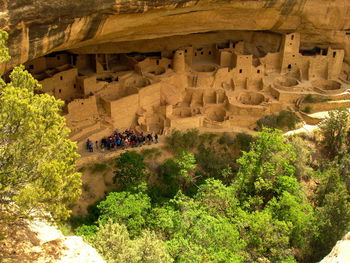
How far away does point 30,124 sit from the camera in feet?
22.5

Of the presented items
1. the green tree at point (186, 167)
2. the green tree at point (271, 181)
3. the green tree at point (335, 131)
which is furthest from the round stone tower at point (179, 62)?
the green tree at point (335, 131)

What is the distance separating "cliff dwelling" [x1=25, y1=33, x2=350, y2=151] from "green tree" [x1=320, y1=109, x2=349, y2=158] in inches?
48.4

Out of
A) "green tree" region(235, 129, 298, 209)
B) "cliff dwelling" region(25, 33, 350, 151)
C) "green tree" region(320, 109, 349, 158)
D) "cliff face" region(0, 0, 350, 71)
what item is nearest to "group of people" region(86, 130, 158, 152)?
"cliff dwelling" region(25, 33, 350, 151)

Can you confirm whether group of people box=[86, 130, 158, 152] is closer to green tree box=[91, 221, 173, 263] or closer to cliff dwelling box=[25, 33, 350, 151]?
cliff dwelling box=[25, 33, 350, 151]

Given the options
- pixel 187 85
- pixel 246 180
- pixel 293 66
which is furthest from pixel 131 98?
pixel 293 66

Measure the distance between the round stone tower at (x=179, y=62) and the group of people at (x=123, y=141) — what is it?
413 cm

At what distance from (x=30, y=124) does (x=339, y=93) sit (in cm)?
1804

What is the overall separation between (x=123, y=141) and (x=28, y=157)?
10269 millimetres

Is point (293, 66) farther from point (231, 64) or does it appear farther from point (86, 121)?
point (86, 121)

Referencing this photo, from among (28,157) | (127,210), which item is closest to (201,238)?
(127,210)

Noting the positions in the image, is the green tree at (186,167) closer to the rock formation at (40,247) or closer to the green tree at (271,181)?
the green tree at (271,181)

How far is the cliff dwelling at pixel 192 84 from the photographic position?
1777cm

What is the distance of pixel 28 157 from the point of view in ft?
23.5

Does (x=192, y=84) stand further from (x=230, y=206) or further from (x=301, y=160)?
(x=230, y=206)
